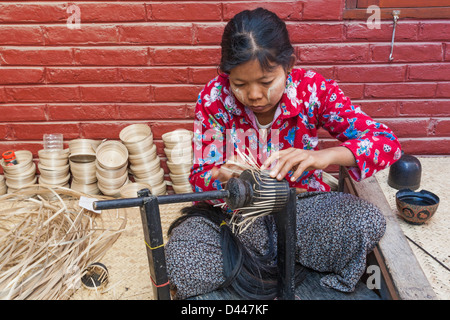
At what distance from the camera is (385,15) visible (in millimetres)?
2609

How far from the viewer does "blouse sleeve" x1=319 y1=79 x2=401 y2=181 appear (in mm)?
1777

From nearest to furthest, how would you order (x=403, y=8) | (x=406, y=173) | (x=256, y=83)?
(x=256, y=83)
(x=406, y=173)
(x=403, y=8)

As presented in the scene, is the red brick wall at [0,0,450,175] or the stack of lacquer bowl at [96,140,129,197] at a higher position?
the red brick wall at [0,0,450,175]

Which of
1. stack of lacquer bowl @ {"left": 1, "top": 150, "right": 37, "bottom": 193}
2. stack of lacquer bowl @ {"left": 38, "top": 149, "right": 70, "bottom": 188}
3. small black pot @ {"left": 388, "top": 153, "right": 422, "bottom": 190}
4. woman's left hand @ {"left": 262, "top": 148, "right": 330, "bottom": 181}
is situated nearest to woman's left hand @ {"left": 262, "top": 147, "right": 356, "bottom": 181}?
woman's left hand @ {"left": 262, "top": 148, "right": 330, "bottom": 181}

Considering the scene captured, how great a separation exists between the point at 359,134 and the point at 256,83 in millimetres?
567

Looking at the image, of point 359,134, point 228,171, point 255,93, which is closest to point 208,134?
point 228,171

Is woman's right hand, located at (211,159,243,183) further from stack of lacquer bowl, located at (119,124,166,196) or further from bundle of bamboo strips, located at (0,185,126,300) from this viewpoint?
stack of lacquer bowl, located at (119,124,166,196)

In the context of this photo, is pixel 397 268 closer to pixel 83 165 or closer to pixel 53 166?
pixel 83 165

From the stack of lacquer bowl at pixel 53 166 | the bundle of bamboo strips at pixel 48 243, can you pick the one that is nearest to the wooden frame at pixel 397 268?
the bundle of bamboo strips at pixel 48 243

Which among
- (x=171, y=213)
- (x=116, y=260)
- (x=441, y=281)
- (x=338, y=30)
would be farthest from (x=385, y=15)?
(x=116, y=260)

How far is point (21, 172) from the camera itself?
2.83m

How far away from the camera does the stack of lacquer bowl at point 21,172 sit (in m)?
2.82

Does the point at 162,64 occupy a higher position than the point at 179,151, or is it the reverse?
the point at 162,64

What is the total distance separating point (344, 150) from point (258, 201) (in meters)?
0.54
